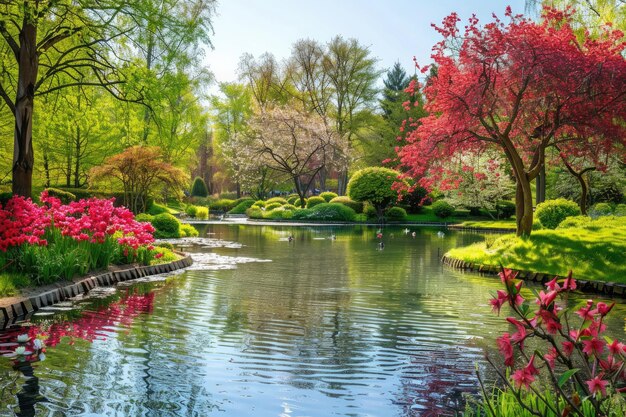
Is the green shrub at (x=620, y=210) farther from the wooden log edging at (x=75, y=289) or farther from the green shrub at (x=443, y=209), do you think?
the wooden log edging at (x=75, y=289)

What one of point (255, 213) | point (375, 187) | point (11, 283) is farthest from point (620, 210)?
point (11, 283)

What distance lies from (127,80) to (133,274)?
213 inches

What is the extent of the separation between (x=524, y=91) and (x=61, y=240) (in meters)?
13.3

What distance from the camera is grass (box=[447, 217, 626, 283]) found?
51.4ft

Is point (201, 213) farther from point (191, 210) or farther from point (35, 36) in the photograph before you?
point (35, 36)

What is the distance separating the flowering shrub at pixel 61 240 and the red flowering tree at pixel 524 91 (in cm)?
919

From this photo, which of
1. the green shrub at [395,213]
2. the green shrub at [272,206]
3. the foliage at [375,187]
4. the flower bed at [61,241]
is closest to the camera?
the flower bed at [61,241]

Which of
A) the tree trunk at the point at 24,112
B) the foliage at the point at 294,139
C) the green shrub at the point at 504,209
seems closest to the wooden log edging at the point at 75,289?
the tree trunk at the point at 24,112

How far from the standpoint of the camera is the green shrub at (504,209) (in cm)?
4950

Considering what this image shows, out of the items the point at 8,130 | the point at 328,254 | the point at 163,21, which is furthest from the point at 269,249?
the point at 8,130

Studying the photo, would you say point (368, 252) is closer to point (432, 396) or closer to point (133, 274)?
point (133, 274)

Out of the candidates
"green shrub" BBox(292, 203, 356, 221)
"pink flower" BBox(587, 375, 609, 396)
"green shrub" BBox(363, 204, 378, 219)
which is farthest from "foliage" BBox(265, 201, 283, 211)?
"pink flower" BBox(587, 375, 609, 396)

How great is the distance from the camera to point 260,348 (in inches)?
326

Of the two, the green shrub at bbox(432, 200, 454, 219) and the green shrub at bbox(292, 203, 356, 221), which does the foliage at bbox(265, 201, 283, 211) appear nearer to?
the green shrub at bbox(292, 203, 356, 221)
